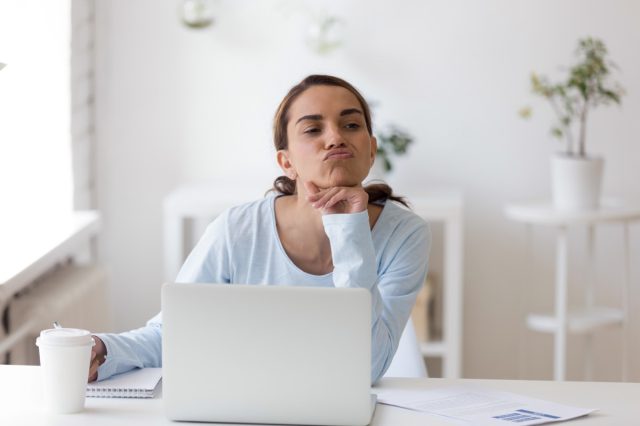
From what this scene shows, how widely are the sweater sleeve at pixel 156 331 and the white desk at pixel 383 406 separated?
0.11 m

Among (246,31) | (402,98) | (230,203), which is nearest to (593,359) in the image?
(402,98)

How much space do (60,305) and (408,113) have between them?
1456mm

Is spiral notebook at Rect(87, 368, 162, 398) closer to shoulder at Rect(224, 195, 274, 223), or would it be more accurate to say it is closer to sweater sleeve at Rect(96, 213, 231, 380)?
sweater sleeve at Rect(96, 213, 231, 380)

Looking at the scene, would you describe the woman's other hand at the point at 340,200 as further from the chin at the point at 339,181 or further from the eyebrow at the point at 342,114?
the eyebrow at the point at 342,114

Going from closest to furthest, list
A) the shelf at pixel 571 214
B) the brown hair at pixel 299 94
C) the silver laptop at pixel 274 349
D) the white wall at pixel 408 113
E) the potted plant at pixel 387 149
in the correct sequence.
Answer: the silver laptop at pixel 274 349, the brown hair at pixel 299 94, the shelf at pixel 571 214, the potted plant at pixel 387 149, the white wall at pixel 408 113

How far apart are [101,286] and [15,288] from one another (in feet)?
2.78

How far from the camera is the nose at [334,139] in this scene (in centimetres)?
182

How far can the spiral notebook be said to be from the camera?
5.18ft

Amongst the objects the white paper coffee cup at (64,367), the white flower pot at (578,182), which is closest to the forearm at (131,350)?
the white paper coffee cup at (64,367)

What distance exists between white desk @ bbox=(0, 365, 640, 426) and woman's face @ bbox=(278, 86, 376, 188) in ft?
1.23

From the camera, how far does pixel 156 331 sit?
5.83ft

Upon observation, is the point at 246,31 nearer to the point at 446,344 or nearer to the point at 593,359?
the point at 446,344

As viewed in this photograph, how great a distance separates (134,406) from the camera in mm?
1536

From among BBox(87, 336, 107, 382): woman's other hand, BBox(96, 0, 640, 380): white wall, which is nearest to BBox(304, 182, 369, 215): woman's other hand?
BBox(87, 336, 107, 382): woman's other hand
